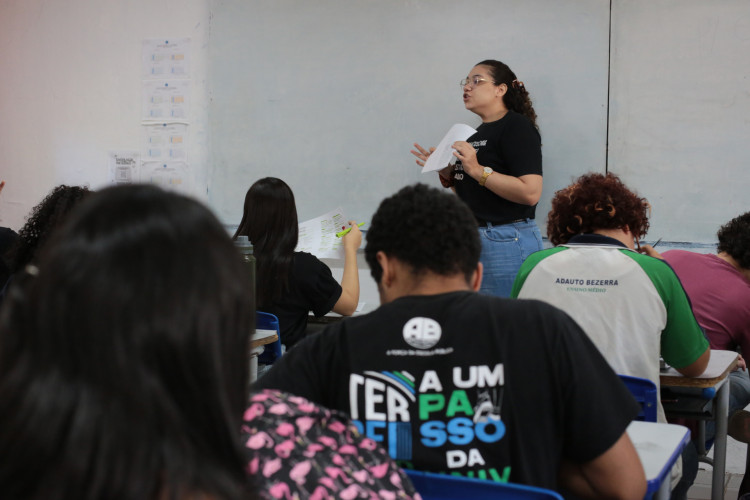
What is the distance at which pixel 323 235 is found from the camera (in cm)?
342

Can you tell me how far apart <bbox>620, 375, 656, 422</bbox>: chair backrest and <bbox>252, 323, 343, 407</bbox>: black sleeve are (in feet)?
2.96

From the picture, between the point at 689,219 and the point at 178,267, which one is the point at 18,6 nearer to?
the point at 689,219

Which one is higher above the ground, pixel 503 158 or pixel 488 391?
pixel 503 158

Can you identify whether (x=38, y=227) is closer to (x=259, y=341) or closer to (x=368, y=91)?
(x=259, y=341)

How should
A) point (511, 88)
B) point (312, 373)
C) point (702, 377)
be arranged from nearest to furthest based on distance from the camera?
point (312, 373)
point (702, 377)
point (511, 88)

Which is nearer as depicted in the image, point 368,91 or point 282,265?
point 282,265

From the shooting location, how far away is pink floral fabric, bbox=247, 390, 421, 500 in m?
0.85

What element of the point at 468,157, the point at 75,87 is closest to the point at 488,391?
the point at 468,157

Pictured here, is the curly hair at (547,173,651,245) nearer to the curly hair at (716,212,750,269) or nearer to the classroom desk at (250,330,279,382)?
the curly hair at (716,212,750,269)

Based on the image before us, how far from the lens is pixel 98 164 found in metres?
4.56

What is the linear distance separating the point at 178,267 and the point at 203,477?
13 centimetres

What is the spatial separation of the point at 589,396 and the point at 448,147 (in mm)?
2338

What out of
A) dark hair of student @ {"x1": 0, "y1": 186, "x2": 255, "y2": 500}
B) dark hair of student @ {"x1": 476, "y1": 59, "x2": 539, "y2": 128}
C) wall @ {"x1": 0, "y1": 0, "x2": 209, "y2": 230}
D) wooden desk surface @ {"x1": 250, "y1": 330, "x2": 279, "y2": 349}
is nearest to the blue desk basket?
wooden desk surface @ {"x1": 250, "y1": 330, "x2": 279, "y2": 349}

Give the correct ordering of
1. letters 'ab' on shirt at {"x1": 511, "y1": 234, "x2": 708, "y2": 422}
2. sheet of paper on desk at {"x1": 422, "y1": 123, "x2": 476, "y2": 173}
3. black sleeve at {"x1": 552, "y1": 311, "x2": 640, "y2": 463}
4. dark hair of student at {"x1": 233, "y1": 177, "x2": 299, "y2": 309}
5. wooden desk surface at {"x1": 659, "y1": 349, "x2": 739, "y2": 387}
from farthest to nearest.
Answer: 1. sheet of paper on desk at {"x1": 422, "y1": 123, "x2": 476, "y2": 173}
2. dark hair of student at {"x1": 233, "y1": 177, "x2": 299, "y2": 309}
3. wooden desk surface at {"x1": 659, "y1": 349, "x2": 739, "y2": 387}
4. letters 'ab' on shirt at {"x1": 511, "y1": 234, "x2": 708, "y2": 422}
5. black sleeve at {"x1": 552, "y1": 311, "x2": 640, "y2": 463}
